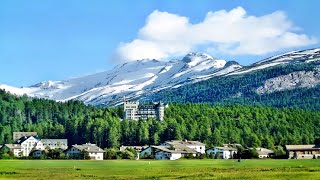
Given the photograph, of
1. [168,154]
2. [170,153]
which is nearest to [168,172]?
[170,153]

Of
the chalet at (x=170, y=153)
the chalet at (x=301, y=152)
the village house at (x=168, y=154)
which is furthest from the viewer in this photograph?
the chalet at (x=170, y=153)

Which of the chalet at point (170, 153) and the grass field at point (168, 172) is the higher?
the chalet at point (170, 153)

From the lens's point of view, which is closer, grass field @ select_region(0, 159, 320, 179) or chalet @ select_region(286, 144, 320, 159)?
grass field @ select_region(0, 159, 320, 179)

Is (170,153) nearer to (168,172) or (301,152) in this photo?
(301,152)

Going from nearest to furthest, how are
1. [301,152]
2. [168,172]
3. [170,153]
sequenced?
1. [168,172]
2. [170,153]
3. [301,152]

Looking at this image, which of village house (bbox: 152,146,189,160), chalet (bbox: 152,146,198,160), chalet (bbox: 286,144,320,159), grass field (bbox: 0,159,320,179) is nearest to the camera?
grass field (bbox: 0,159,320,179)

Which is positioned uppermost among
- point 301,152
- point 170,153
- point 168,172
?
point 170,153

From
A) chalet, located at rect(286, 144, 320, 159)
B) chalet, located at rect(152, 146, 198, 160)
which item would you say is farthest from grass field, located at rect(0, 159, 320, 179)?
chalet, located at rect(286, 144, 320, 159)

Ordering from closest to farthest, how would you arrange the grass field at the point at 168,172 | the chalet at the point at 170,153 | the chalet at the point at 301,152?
the grass field at the point at 168,172, the chalet at the point at 301,152, the chalet at the point at 170,153

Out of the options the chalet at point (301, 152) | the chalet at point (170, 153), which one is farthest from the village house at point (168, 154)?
the chalet at point (301, 152)

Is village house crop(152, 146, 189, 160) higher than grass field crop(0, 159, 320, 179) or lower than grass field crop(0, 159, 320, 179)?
higher

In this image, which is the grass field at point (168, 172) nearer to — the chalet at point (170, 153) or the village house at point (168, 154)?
the village house at point (168, 154)

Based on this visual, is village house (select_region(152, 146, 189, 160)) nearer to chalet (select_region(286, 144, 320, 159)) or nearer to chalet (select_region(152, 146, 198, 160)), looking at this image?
chalet (select_region(152, 146, 198, 160))

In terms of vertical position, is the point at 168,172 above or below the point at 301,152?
below
